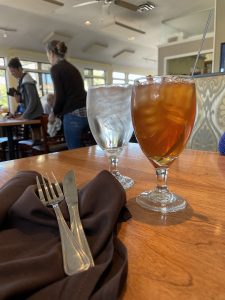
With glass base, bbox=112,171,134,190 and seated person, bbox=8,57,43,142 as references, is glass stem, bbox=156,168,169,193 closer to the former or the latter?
glass base, bbox=112,171,134,190

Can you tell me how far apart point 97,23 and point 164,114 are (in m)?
6.90

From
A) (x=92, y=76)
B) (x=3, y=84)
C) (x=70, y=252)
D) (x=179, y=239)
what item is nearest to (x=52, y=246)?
(x=70, y=252)

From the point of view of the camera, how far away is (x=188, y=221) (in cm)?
33

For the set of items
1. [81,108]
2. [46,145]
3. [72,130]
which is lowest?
[46,145]

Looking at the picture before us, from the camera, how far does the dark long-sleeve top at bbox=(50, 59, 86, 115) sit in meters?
1.83

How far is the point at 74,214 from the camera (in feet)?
1.02

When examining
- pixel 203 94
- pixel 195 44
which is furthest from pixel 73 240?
pixel 195 44

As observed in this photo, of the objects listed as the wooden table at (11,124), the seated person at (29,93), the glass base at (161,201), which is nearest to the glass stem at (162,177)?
the glass base at (161,201)

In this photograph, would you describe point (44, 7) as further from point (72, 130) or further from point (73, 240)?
point (73, 240)

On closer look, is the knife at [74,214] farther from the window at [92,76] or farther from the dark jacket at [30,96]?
the window at [92,76]

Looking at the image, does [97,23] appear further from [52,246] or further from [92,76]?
[52,246]

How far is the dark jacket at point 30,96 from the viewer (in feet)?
9.24

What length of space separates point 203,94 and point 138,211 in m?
1.06

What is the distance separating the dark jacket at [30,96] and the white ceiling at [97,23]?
2.25 m
